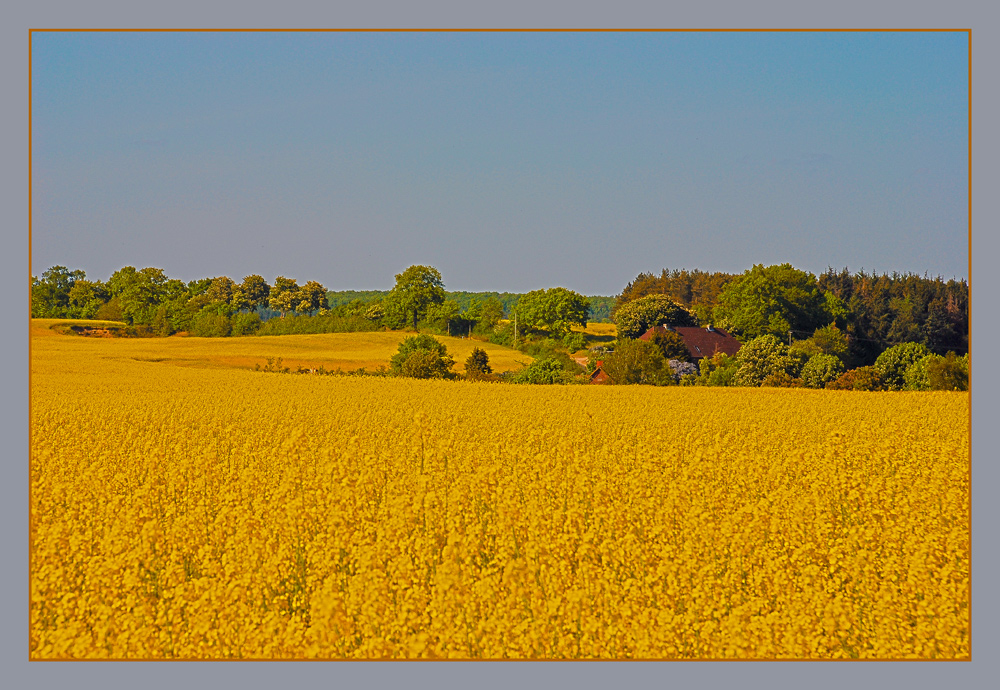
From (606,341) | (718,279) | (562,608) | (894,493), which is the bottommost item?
(562,608)

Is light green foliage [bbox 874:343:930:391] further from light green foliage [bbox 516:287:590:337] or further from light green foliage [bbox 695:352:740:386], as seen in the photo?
light green foliage [bbox 516:287:590:337]

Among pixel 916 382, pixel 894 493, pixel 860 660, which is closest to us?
pixel 860 660

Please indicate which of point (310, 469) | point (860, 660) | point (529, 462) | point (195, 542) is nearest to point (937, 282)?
point (529, 462)

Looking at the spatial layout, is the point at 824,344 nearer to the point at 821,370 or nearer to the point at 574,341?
the point at 821,370

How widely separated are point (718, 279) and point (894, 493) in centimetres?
2513

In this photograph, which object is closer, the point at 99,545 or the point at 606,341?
the point at 99,545

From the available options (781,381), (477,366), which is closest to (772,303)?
(781,381)

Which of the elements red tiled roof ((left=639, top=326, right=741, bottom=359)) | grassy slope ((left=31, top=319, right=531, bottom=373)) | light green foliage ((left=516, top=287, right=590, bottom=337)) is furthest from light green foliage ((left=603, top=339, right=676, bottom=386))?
grassy slope ((left=31, top=319, right=531, bottom=373))

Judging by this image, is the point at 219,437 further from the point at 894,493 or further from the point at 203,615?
the point at 894,493

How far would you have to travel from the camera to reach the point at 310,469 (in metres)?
8.77

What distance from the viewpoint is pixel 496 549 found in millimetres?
7188

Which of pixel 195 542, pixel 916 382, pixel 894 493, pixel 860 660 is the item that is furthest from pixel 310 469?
pixel 916 382

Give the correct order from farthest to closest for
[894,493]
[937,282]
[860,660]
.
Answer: [937,282] → [894,493] → [860,660]

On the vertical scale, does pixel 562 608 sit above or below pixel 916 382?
below
